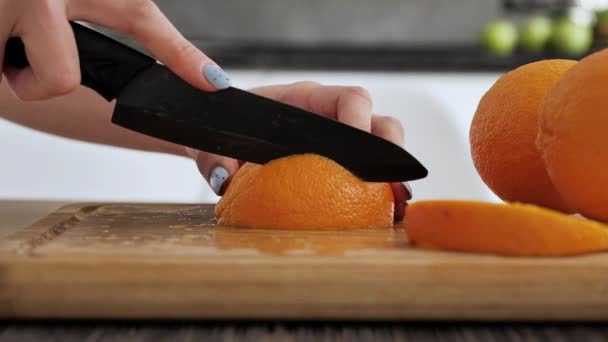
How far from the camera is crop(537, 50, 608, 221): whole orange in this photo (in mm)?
758

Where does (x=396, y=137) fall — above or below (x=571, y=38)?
below

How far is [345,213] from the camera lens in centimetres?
90

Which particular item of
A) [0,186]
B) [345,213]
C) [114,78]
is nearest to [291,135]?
[345,213]

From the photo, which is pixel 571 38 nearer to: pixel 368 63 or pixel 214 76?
pixel 368 63

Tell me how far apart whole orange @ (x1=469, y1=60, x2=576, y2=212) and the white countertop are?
3.73 ft

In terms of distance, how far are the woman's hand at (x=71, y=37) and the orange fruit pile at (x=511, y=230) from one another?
1.14 ft

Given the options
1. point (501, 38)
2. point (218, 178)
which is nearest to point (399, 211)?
point (218, 178)

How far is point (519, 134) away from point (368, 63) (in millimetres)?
1925

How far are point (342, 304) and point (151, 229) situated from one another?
0.32 m

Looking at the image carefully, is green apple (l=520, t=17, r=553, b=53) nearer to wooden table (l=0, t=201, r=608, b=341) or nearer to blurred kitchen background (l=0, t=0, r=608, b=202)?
blurred kitchen background (l=0, t=0, r=608, b=202)

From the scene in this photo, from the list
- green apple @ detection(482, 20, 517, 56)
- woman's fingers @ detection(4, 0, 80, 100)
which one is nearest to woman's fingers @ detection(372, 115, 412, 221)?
woman's fingers @ detection(4, 0, 80, 100)

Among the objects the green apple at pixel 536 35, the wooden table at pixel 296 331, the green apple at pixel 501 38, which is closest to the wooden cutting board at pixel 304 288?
the wooden table at pixel 296 331

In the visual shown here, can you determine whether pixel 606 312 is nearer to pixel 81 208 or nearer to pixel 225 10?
pixel 81 208

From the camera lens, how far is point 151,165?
88.9 inches
